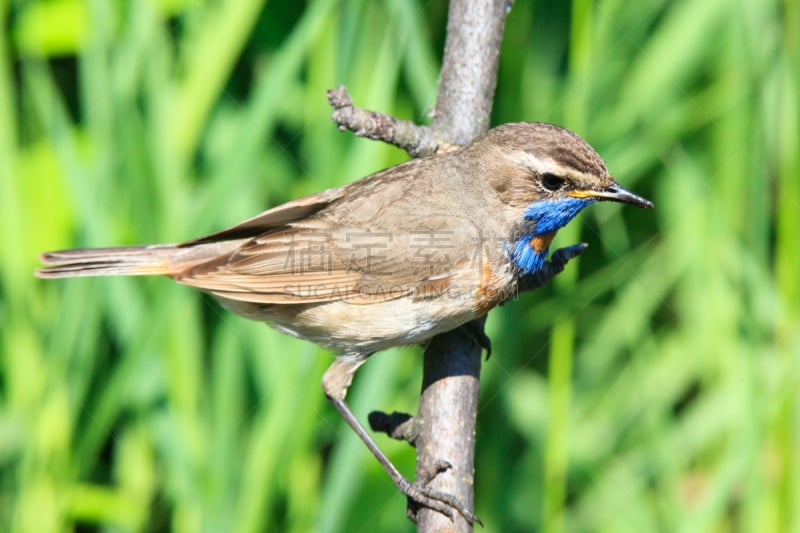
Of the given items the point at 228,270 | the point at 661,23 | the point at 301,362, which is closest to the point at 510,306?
the point at 301,362

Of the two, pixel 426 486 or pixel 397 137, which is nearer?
pixel 426 486

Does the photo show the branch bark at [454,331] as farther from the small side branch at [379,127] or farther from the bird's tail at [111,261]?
the bird's tail at [111,261]

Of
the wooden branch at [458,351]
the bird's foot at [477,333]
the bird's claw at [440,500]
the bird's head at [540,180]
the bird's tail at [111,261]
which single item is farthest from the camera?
the bird's tail at [111,261]

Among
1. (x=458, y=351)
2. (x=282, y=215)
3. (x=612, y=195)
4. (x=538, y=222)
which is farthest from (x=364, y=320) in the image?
(x=612, y=195)

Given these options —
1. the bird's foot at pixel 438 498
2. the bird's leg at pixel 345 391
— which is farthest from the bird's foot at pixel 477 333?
the bird's foot at pixel 438 498

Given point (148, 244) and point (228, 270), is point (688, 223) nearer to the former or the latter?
point (228, 270)

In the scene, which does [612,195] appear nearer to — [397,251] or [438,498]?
[397,251]

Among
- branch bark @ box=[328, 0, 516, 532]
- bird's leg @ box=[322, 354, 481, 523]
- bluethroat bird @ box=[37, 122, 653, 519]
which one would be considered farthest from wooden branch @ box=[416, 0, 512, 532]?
bird's leg @ box=[322, 354, 481, 523]

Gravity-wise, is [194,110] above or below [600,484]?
above
